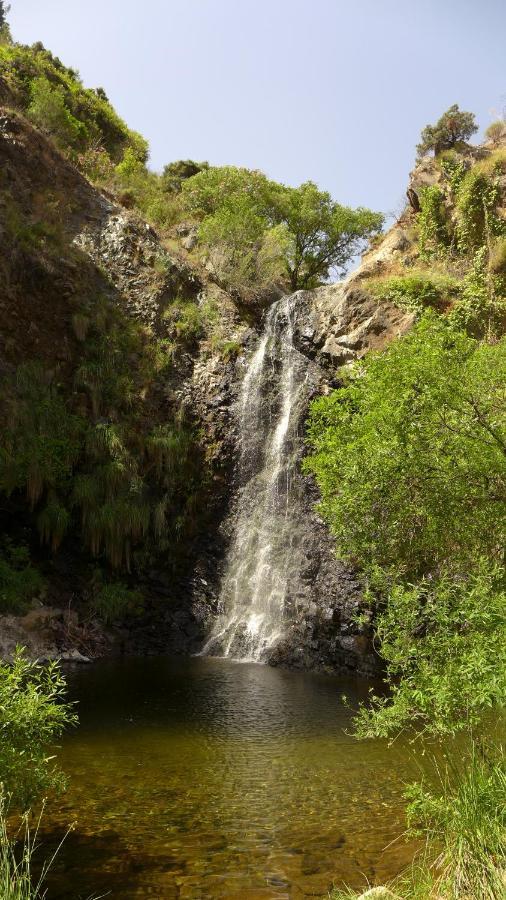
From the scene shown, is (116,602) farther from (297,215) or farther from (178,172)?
(178,172)


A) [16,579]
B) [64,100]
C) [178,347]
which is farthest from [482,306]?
[64,100]

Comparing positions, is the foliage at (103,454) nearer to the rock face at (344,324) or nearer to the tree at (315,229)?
the rock face at (344,324)

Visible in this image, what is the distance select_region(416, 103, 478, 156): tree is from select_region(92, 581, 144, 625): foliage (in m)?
23.7

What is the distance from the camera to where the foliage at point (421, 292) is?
23859 mm

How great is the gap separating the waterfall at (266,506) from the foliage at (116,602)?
264cm

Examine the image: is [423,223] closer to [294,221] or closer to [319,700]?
[294,221]

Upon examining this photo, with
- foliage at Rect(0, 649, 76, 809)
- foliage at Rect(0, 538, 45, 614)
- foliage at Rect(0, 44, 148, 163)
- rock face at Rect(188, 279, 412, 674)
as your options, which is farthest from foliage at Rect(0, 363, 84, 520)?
foliage at Rect(0, 44, 148, 163)

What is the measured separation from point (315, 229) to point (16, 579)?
2569cm

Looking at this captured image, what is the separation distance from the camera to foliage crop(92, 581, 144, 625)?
1981 centimetres

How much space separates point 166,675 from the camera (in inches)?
636

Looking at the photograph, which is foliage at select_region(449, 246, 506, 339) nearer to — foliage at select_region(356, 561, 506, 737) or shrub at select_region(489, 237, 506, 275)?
shrub at select_region(489, 237, 506, 275)

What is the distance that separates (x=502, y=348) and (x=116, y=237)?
21.0 m

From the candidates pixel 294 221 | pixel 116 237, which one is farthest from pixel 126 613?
pixel 294 221

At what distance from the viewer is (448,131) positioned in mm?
29719
